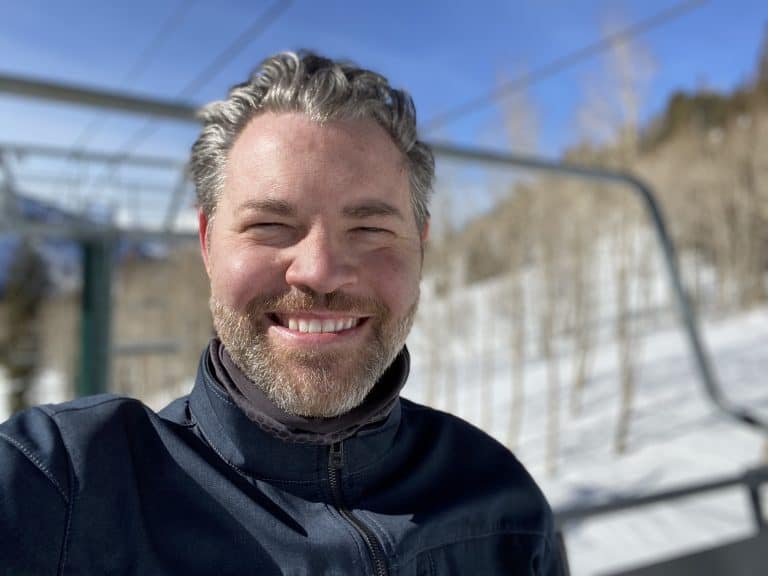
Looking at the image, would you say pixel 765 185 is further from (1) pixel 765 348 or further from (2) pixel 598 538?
(2) pixel 598 538

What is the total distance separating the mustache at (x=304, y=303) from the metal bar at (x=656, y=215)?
1.17 metres

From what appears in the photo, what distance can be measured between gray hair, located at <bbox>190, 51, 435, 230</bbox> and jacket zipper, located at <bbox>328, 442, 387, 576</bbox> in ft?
1.05

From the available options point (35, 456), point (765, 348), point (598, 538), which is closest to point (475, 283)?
point (765, 348)

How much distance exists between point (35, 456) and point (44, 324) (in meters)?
8.46

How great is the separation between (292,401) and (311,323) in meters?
0.09

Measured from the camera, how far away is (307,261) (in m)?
0.69

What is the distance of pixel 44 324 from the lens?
803cm

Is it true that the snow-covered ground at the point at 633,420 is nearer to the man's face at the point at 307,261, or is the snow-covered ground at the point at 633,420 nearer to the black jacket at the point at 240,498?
the black jacket at the point at 240,498

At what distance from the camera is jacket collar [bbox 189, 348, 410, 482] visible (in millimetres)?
708

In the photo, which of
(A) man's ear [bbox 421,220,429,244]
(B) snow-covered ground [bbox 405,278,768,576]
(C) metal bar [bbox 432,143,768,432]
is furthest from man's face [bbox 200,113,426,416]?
(B) snow-covered ground [bbox 405,278,768,576]

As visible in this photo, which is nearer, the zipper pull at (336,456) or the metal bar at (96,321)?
the zipper pull at (336,456)

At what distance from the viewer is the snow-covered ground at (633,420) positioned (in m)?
6.58

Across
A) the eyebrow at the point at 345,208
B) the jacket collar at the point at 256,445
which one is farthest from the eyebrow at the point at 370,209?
the jacket collar at the point at 256,445

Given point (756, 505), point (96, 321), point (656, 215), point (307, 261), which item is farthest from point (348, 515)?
point (656, 215)
